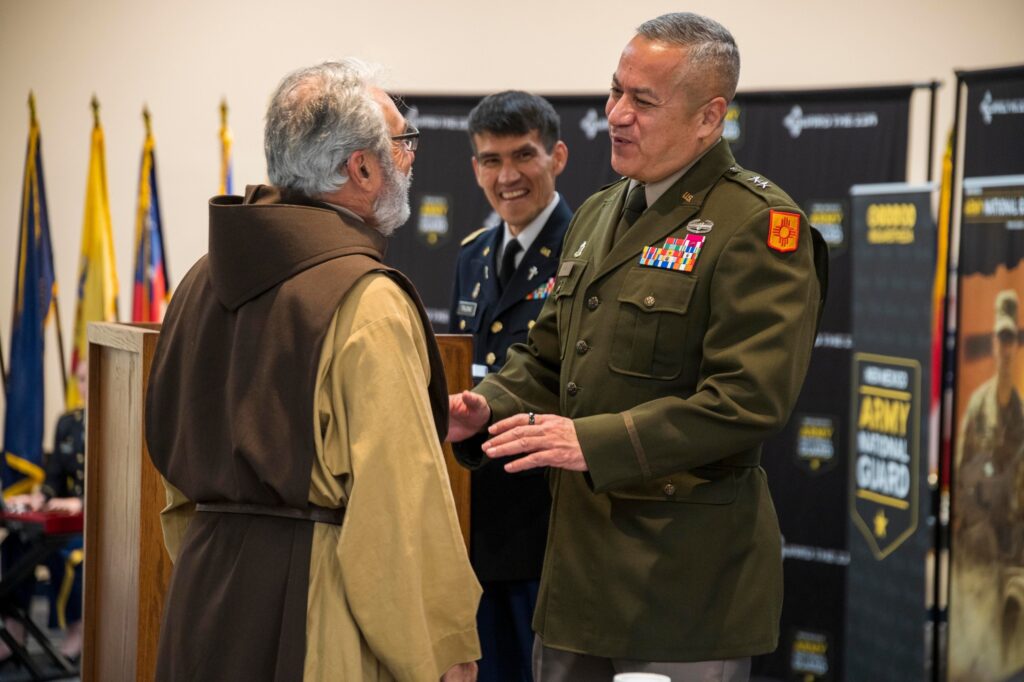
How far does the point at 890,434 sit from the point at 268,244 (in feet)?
9.32

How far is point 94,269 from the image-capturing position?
5.83 meters

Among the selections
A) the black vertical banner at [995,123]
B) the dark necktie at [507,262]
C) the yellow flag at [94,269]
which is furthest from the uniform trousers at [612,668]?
the yellow flag at [94,269]

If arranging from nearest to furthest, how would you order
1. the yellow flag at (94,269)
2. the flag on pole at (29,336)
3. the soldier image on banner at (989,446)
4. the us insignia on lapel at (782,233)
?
the us insignia on lapel at (782,233) < the soldier image on banner at (989,446) < the flag on pole at (29,336) < the yellow flag at (94,269)

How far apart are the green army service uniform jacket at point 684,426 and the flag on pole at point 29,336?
13.7 feet

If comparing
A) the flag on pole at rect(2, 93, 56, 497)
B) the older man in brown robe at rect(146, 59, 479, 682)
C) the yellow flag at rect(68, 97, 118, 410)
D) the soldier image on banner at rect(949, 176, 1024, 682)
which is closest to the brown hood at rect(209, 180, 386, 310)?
the older man in brown robe at rect(146, 59, 479, 682)

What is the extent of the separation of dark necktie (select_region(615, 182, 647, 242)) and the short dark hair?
110 centimetres

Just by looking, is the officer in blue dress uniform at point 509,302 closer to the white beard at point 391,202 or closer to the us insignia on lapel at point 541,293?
the us insignia on lapel at point 541,293

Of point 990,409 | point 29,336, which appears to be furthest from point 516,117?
point 29,336

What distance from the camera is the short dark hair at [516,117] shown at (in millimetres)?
3289

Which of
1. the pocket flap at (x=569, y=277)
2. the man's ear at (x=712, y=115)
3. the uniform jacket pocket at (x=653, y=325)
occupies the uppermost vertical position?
the man's ear at (x=712, y=115)

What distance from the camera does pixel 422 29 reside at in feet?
21.0

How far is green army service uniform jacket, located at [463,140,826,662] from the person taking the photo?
1954mm

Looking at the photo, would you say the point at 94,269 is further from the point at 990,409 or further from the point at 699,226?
the point at 699,226

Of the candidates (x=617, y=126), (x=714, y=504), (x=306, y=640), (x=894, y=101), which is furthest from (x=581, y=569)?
(x=894, y=101)
